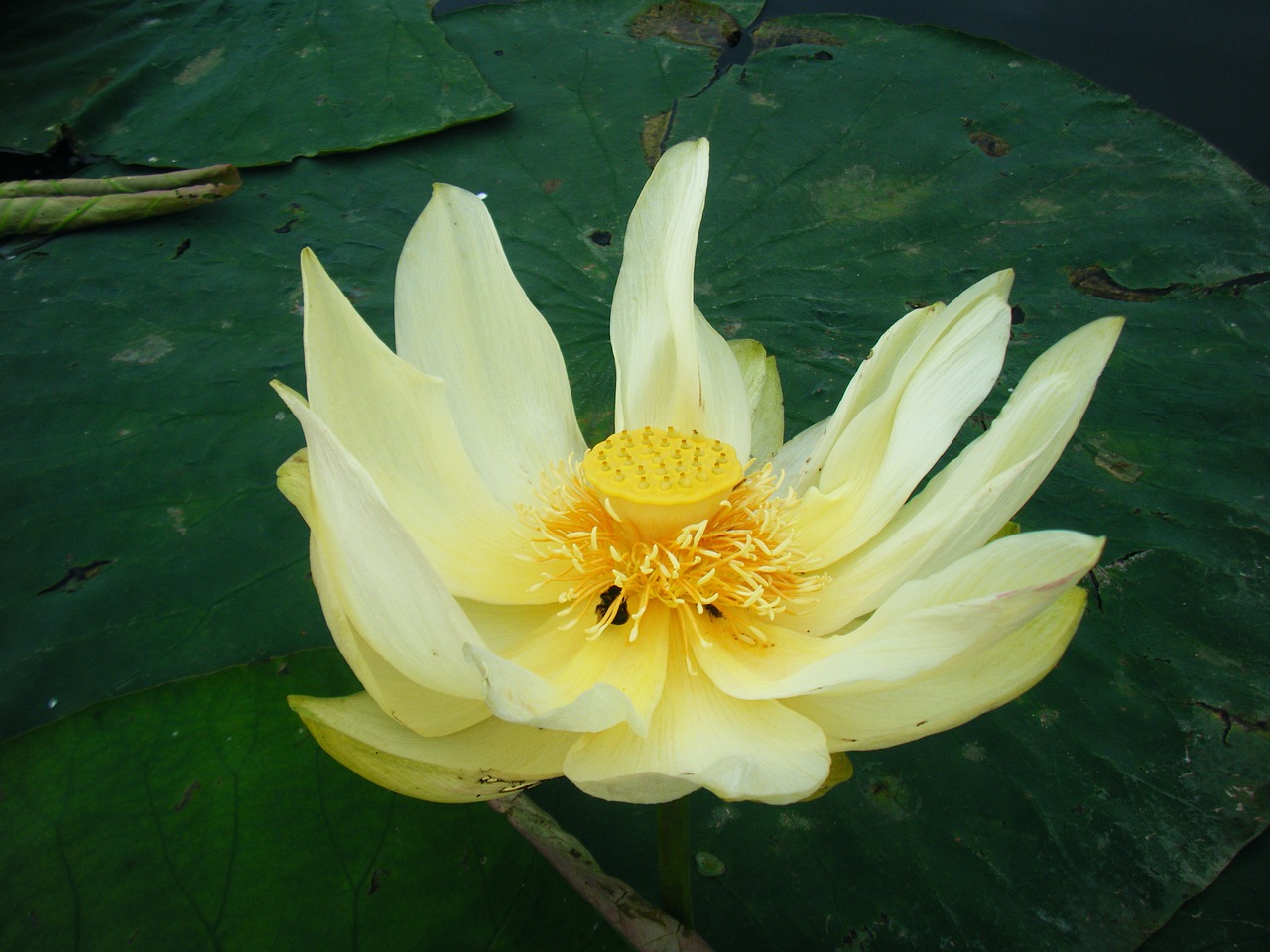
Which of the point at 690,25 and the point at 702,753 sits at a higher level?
the point at 690,25

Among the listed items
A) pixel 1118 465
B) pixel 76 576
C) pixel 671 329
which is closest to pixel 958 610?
pixel 671 329

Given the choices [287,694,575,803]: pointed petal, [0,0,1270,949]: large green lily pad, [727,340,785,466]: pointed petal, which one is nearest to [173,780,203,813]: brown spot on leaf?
[0,0,1270,949]: large green lily pad

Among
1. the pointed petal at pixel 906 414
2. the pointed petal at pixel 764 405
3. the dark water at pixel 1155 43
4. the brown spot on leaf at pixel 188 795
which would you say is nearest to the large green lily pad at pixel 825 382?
the brown spot on leaf at pixel 188 795

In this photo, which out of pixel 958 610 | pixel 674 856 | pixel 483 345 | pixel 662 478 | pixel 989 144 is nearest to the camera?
pixel 958 610

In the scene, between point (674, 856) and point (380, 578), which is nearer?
point (380, 578)

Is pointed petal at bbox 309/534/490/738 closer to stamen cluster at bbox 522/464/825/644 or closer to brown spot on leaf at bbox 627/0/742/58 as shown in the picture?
stamen cluster at bbox 522/464/825/644

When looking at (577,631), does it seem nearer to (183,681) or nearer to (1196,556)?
(183,681)

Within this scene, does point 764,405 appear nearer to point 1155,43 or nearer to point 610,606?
point 610,606
